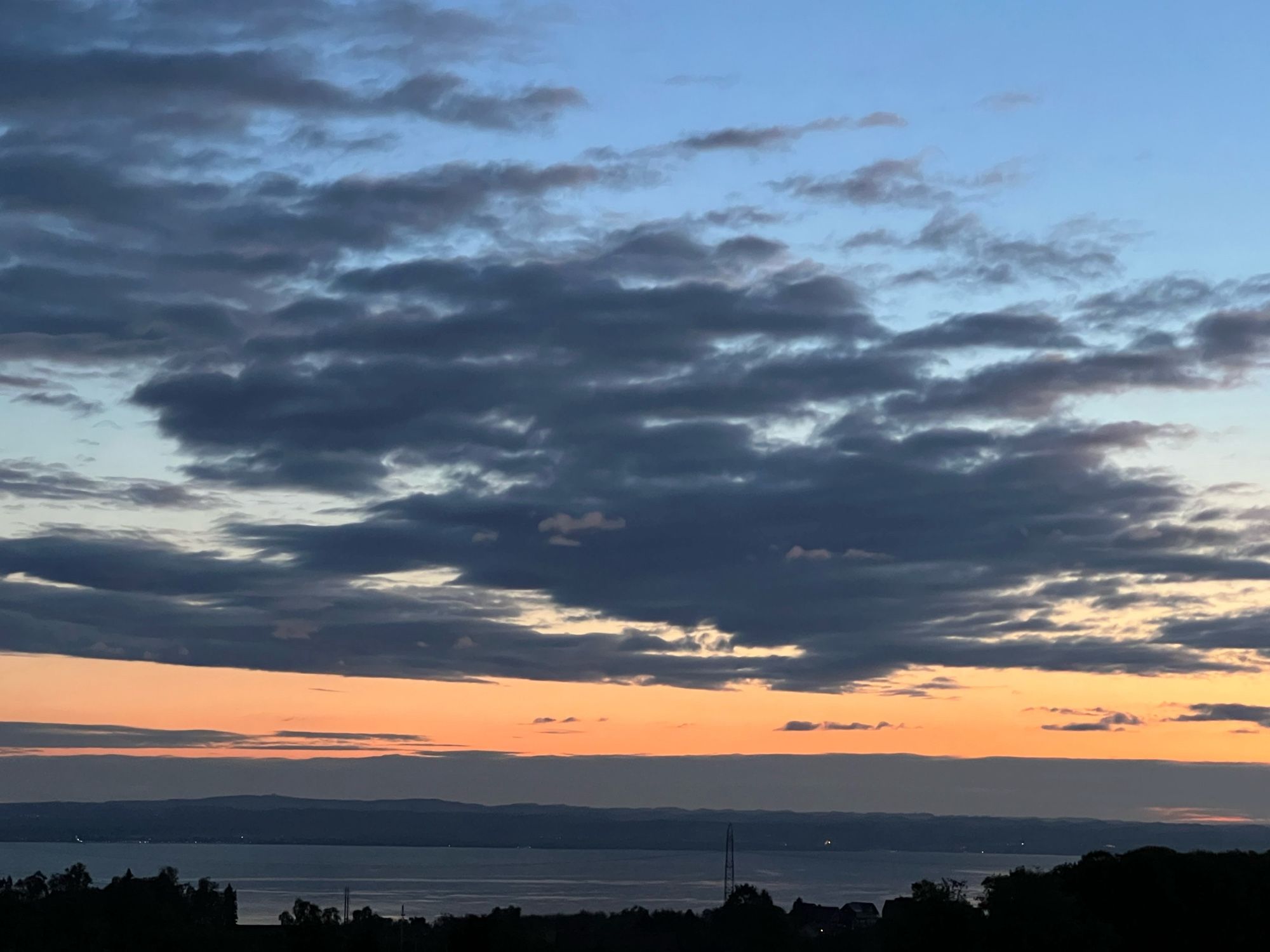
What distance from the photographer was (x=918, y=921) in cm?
5988

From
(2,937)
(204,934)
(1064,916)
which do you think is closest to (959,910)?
(1064,916)

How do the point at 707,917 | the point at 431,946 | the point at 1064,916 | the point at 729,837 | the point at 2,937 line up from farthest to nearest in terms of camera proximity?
the point at 729,837, the point at 707,917, the point at 431,946, the point at 2,937, the point at 1064,916

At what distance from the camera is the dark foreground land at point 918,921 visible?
5953 centimetres

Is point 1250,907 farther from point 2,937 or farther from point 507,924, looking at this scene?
point 2,937

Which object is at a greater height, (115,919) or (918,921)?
(918,921)

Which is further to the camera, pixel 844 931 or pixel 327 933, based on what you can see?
pixel 844 931

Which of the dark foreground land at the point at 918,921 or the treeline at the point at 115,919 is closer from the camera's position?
the dark foreground land at the point at 918,921

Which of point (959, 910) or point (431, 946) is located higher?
point (959, 910)

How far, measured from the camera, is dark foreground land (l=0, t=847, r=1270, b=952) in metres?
59.5

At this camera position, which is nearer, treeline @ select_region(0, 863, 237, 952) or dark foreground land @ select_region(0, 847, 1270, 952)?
dark foreground land @ select_region(0, 847, 1270, 952)

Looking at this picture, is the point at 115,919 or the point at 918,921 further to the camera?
the point at 115,919

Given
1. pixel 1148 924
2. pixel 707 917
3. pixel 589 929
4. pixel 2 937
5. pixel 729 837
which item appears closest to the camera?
pixel 1148 924

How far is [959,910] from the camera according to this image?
60.3 metres

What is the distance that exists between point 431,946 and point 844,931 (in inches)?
1271
